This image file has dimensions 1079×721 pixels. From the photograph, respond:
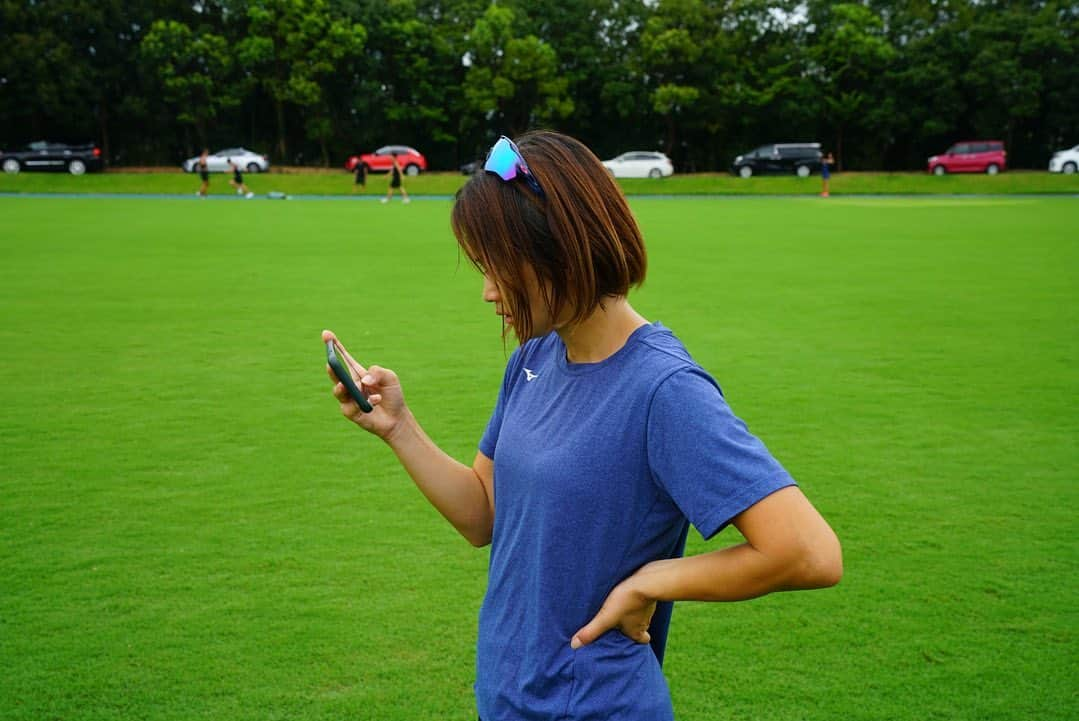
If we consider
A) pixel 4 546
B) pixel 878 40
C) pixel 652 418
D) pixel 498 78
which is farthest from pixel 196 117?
pixel 652 418

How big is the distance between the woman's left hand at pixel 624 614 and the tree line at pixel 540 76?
186 feet

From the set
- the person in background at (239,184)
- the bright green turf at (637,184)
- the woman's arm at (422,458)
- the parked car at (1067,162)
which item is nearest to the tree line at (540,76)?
the parked car at (1067,162)

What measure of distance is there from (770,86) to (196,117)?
31064 millimetres

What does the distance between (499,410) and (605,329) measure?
1.48 feet

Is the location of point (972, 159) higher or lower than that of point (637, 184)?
higher

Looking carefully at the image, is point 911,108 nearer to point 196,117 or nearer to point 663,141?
point 663,141

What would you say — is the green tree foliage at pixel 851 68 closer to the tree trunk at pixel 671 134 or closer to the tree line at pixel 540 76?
the tree line at pixel 540 76

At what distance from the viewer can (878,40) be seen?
5694 cm

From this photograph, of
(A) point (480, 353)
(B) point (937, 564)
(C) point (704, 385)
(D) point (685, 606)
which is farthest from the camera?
(A) point (480, 353)

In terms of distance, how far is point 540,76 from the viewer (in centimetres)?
5744

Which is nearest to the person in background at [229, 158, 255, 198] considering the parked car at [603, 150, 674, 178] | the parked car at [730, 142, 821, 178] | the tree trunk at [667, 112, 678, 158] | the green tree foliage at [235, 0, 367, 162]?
the green tree foliage at [235, 0, 367, 162]

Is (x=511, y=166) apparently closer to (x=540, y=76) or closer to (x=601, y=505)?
(x=601, y=505)

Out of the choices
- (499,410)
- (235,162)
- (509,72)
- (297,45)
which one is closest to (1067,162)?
(509,72)

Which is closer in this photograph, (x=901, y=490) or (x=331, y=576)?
(x=331, y=576)
